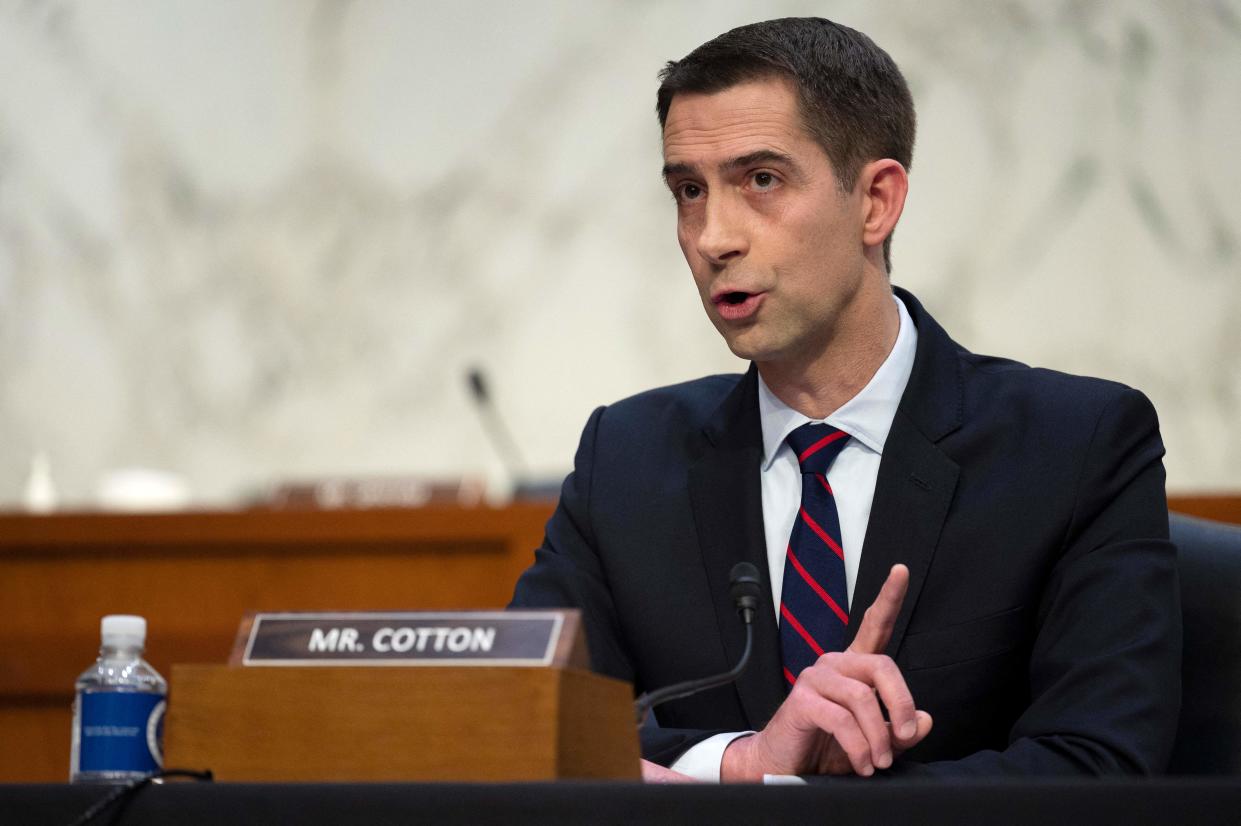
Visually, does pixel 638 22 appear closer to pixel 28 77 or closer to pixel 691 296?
pixel 691 296

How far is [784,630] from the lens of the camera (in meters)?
1.79

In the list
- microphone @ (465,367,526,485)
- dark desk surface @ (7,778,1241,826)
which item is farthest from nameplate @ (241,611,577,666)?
microphone @ (465,367,526,485)

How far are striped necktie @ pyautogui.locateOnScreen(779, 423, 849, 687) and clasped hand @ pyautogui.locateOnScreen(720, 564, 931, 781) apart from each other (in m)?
0.17

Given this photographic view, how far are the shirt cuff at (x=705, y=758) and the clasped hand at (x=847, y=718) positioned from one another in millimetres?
24

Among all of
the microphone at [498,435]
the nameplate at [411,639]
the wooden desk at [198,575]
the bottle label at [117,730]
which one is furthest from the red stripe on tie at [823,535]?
the microphone at [498,435]

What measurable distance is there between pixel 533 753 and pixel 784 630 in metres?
0.74

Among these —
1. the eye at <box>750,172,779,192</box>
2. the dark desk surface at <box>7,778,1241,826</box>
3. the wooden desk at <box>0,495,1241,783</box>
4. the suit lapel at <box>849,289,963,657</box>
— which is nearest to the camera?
the dark desk surface at <box>7,778,1241,826</box>

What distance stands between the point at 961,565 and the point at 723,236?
48cm

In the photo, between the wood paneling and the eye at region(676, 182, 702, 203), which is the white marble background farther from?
the eye at region(676, 182, 702, 203)

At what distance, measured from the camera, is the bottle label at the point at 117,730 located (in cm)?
136

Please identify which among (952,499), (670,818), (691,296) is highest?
(691,296)

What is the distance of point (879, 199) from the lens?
6.50 feet

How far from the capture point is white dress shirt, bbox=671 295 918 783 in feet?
6.04

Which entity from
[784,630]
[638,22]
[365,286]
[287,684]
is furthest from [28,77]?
[287,684]
